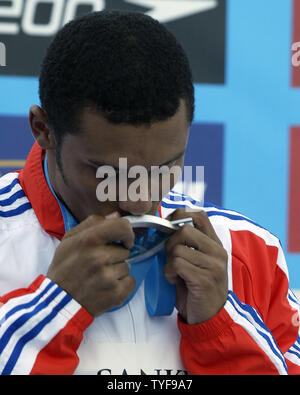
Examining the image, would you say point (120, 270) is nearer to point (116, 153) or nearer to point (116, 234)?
point (116, 234)

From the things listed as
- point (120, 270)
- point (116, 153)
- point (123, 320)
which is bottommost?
point (123, 320)

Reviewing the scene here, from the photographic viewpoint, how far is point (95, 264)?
0.69 m

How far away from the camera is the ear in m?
0.78

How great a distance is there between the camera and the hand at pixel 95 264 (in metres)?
0.69

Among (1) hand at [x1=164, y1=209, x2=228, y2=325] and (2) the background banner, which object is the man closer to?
(1) hand at [x1=164, y1=209, x2=228, y2=325]

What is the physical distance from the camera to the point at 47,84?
0.75 metres

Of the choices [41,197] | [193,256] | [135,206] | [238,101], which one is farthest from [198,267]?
[238,101]

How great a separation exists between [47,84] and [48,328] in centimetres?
33

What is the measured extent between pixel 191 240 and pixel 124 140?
0.57 ft

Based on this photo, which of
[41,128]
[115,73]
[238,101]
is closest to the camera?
[115,73]

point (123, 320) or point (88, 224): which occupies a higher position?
point (88, 224)

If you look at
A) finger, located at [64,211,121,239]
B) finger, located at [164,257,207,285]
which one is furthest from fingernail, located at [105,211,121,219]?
finger, located at [164,257,207,285]

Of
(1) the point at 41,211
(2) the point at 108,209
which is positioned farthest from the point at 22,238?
(2) the point at 108,209

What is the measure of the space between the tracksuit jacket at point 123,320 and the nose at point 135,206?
5.4 inches
